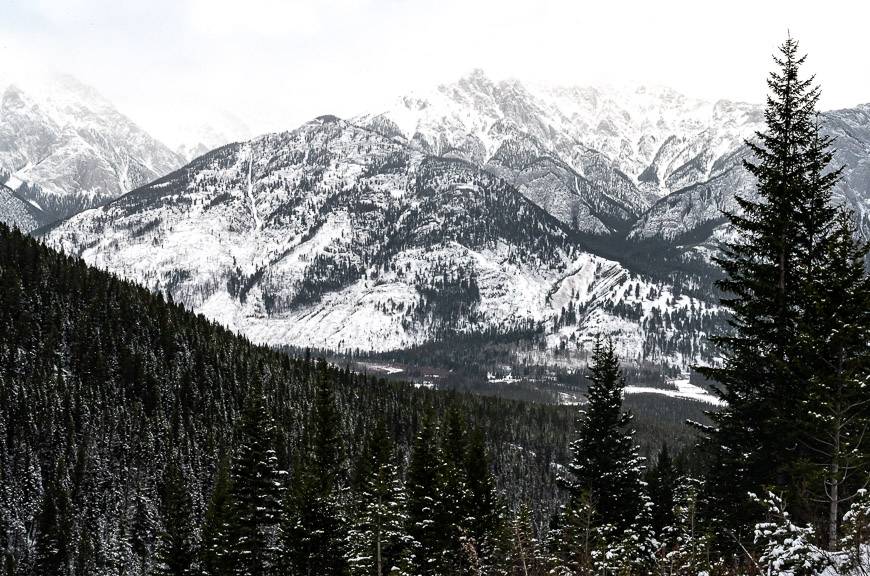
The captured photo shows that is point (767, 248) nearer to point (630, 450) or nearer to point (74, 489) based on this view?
point (630, 450)

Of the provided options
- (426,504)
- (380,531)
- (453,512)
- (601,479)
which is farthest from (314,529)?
(601,479)

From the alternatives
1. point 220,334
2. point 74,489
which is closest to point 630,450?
point 74,489

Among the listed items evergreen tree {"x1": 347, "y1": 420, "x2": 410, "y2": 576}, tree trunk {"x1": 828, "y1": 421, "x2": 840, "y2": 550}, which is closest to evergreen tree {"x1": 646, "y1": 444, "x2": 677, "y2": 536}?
evergreen tree {"x1": 347, "y1": 420, "x2": 410, "y2": 576}

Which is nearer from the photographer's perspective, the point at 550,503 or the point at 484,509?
the point at 484,509

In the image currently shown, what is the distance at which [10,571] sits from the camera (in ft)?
254

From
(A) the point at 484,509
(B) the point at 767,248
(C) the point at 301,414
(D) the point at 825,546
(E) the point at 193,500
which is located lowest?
(E) the point at 193,500

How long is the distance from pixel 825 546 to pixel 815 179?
40.5 feet

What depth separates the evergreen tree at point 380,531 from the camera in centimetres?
3638

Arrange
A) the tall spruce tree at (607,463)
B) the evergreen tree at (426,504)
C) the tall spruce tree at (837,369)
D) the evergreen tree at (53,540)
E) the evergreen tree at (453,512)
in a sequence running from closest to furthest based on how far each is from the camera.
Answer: the tall spruce tree at (837,369) → the tall spruce tree at (607,463) → the evergreen tree at (453,512) → the evergreen tree at (426,504) → the evergreen tree at (53,540)

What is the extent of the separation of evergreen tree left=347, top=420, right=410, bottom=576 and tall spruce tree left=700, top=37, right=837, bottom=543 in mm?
20908

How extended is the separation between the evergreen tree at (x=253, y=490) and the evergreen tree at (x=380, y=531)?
5.80 m

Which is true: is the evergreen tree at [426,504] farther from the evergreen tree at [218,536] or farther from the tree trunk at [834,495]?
the tree trunk at [834,495]

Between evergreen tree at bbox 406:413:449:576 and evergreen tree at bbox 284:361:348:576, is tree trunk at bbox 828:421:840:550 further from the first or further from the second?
evergreen tree at bbox 284:361:348:576

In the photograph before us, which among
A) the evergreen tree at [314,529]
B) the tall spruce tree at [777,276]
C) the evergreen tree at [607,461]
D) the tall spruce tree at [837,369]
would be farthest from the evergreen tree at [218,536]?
Answer: the tall spruce tree at [837,369]
